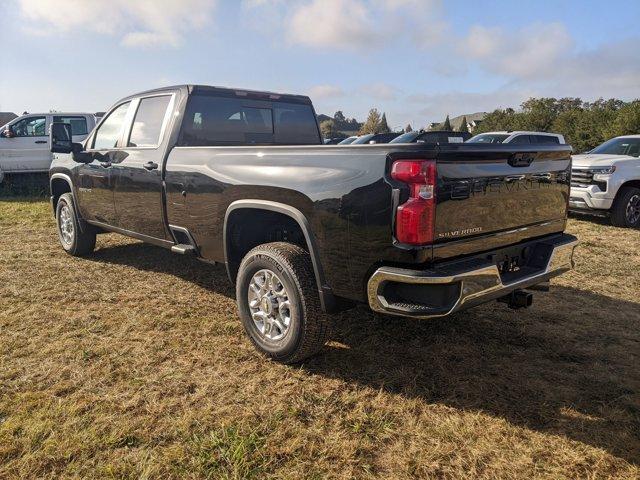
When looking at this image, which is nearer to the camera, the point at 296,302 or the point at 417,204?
the point at 417,204

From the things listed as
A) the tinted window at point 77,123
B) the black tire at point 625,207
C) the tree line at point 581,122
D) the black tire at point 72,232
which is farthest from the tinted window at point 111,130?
the tree line at point 581,122

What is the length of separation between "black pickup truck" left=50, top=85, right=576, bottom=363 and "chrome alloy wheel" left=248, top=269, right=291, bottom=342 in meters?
0.01

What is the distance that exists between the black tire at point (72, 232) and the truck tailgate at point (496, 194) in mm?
4729

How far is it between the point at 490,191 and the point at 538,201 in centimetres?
62

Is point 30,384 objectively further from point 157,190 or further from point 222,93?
point 222,93

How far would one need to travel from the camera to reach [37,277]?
521 cm

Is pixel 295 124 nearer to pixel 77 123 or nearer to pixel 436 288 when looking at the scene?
pixel 436 288

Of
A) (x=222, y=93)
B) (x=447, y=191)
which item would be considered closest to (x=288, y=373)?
(x=447, y=191)

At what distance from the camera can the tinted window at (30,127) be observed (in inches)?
477

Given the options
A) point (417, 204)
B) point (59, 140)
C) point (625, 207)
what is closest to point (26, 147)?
point (59, 140)

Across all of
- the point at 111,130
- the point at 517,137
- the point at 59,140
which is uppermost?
the point at 517,137

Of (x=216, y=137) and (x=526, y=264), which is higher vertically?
(x=216, y=137)

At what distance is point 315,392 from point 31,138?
1208 centimetres

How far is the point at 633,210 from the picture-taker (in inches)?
329
